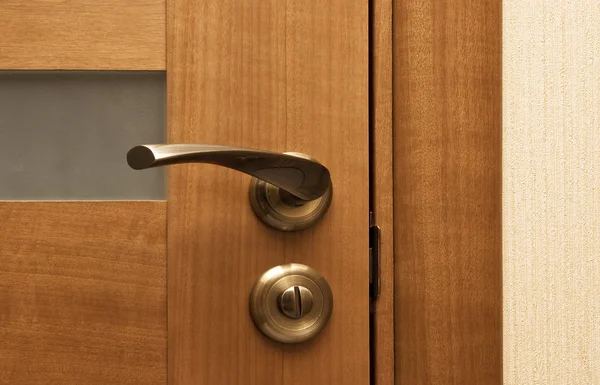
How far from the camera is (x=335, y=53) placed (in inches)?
16.6

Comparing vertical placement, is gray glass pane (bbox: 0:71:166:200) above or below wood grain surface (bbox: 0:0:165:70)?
below

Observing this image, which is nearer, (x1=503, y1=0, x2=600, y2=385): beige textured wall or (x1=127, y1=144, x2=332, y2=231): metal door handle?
(x1=127, y1=144, x2=332, y2=231): metal door handle

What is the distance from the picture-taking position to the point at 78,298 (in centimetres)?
40

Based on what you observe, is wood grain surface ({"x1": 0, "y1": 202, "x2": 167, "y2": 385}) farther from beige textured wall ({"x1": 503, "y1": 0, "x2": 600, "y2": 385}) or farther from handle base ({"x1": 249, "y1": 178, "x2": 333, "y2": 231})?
beige textured wall ({"x1": 503, "y1": 0, "x2": 600, "y2": 385})

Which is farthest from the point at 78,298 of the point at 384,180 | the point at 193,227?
the point at 384,180

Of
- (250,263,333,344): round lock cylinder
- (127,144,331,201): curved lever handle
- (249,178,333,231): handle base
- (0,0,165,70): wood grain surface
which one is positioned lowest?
(250,263,333,344): round lock cylinder

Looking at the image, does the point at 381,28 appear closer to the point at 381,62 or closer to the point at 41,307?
the point at 381,62

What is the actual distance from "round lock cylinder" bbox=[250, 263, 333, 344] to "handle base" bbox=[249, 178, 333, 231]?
1.3 inches

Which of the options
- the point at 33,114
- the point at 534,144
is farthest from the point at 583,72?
the point at 33,114

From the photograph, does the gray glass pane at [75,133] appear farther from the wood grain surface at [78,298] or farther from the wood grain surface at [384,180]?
the wood grain surface at [384,180]

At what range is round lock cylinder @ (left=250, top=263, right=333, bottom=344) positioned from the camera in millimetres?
405

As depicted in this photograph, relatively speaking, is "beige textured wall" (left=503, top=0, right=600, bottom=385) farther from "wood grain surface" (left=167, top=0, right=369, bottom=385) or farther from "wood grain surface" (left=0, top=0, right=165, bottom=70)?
"wood grain surface" (left=0, top=0, right=165, bottom=70)

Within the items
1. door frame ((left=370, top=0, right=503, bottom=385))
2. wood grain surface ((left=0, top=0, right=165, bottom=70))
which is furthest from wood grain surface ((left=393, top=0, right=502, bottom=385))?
wood grain surface ((left=0, top=0, right=165, bottom=70))

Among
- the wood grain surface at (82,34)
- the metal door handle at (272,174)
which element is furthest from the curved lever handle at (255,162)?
the wood grain surface at (82,34)
